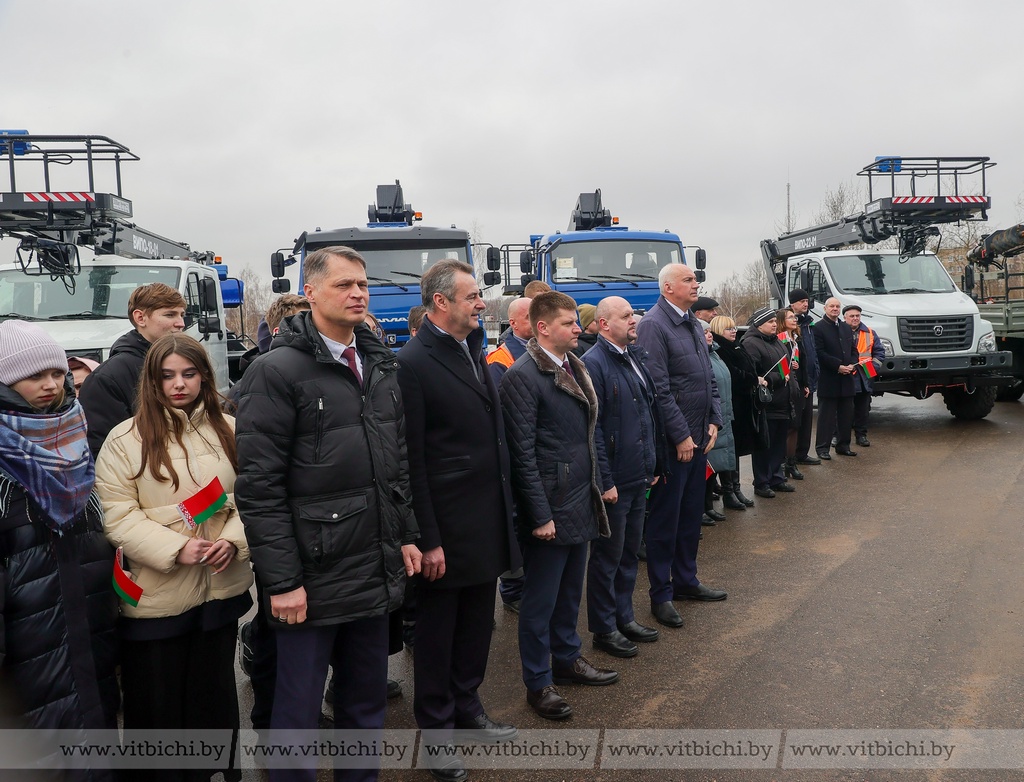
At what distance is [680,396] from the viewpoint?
198 inches

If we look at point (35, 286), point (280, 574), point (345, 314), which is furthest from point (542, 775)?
point (35, 286)

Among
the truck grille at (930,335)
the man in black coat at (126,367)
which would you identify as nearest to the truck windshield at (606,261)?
the truck grille at (930,335)

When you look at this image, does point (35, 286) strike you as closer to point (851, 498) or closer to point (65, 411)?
point (65, 411)

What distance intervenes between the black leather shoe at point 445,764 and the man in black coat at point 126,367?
190 cm

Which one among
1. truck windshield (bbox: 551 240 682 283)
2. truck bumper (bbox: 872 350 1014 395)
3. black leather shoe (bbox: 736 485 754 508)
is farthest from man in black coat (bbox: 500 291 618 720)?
truck windshield (bbox: 551 240 682 283)

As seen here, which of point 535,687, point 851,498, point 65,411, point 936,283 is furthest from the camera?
point 936,283

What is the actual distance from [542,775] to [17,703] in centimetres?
191

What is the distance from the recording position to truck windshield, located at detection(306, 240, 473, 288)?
1138cm

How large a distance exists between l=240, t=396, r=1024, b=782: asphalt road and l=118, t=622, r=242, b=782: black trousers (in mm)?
789

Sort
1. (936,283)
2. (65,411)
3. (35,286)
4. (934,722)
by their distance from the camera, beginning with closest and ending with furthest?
(65,411) < (934,722) < (35,286) < (936,283)

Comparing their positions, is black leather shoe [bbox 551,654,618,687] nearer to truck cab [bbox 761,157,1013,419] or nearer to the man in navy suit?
the man in navy suit

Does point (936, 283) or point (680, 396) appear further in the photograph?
point (936, 283)

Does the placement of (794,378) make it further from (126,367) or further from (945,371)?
(126,367)

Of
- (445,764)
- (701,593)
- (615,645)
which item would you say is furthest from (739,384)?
(445,764)
